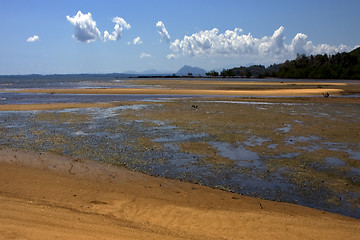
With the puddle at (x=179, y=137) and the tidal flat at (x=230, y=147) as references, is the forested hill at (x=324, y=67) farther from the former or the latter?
the puddle at (x=179, y=137)

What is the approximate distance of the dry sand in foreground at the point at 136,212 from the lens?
619 centimetres

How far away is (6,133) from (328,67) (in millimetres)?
131605

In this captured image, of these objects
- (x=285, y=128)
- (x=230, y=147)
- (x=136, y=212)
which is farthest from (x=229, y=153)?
(x=285, y=128)

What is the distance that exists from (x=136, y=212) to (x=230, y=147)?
7958 millimetres

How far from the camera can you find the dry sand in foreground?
6.19m

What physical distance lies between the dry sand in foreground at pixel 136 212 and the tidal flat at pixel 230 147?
106 cm

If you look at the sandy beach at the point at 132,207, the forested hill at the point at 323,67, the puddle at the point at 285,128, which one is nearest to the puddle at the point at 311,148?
the sandy beach at the point at 132,207

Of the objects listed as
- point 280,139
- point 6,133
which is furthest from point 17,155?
point 280,139

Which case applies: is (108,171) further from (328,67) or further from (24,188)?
(328,67)

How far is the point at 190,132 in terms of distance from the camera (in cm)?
1845

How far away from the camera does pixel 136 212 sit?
7.68m

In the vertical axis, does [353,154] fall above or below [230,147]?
below

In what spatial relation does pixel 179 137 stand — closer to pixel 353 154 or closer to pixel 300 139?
pixel 300 139

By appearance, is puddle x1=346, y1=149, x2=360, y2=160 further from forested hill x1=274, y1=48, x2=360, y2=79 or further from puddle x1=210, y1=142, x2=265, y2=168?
forested hill x1=274, y1=48, x2=360, y2=79
